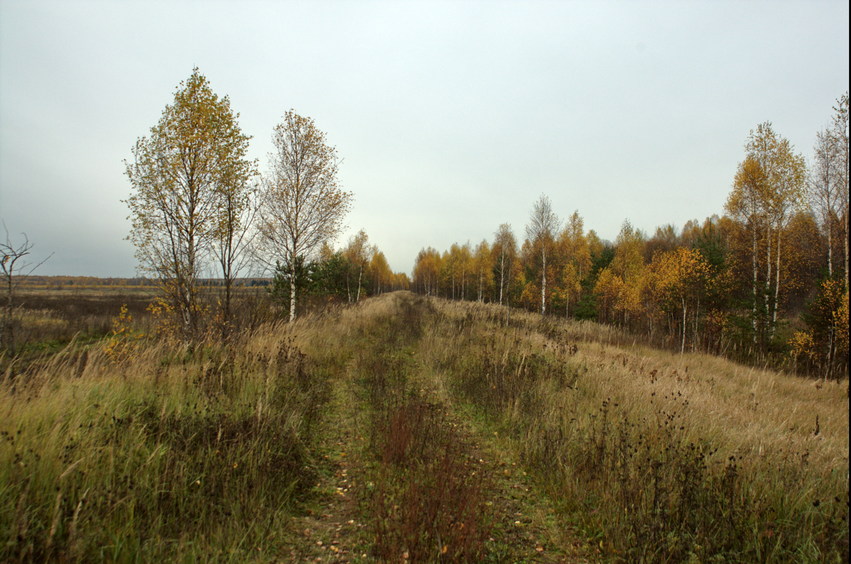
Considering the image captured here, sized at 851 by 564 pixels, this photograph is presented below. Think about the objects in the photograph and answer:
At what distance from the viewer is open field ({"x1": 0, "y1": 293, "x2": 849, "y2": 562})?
8.01ft

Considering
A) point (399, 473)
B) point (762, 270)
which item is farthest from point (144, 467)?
point (762, 270)

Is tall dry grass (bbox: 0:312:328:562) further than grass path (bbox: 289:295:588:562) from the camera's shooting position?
No

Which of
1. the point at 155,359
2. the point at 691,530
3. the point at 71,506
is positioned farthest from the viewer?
the point at 155,359

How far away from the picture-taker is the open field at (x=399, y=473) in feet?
8.01

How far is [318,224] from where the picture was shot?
1554 cm

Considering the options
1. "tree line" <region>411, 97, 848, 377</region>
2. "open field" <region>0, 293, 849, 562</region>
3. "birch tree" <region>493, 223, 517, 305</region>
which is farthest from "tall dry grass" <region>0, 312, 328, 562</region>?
"birch tree" <region>493, 223, 517, 305</region>

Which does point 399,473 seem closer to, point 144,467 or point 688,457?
point 144,467

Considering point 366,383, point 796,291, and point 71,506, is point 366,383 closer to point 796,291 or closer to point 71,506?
point 71,506

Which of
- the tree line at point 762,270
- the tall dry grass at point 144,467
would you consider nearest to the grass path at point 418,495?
the tall dry grass at point 144,467

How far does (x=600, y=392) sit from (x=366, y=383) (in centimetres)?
462

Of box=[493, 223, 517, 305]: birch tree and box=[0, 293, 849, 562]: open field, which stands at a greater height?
box=[493, 223, 517, 305]: birch tree

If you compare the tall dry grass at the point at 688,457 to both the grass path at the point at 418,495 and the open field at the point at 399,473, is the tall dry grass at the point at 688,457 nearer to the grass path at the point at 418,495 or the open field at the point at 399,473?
the open field at the point at 399,473

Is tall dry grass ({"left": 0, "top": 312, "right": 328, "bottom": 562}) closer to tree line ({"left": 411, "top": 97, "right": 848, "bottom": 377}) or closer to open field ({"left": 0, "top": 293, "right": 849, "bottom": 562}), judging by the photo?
open field ({"left": 0, "top": 293, "right": 849, "bottom": 562})

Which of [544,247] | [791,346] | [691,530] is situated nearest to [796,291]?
[791,346]
